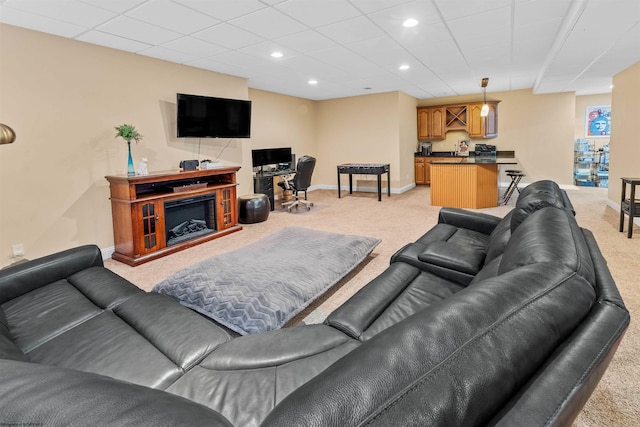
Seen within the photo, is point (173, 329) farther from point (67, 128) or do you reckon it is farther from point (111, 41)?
point (111, 41)

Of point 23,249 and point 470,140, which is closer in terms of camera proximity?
point 23,249

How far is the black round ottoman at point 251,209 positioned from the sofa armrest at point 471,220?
323cm

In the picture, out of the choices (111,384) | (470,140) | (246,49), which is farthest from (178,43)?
(470,140)

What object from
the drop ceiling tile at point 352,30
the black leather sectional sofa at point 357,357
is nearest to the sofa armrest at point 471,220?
the black leather sectional sofa at point 357,357

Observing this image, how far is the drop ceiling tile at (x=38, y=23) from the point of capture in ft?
10.2

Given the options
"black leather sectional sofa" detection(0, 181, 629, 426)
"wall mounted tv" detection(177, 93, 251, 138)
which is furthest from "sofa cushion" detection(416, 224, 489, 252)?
"wall mounted tv" detection(177, 93, 251, 138)

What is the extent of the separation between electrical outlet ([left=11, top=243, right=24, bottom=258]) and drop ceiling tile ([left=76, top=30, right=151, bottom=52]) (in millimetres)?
2319

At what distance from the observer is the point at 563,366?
0.66 m

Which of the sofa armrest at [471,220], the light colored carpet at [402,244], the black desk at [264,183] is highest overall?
the black desk at [264,183]

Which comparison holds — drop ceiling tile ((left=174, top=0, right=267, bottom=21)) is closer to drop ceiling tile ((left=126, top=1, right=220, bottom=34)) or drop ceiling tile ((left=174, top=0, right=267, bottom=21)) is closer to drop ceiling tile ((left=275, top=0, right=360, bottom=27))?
drop ceiling tile ((left=126, top=1, right=220, bottom=34))

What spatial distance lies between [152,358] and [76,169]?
347cm

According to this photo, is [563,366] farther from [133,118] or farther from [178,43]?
[133,118]

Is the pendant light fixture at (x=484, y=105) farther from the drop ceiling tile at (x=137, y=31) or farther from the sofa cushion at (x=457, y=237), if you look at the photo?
the drop ceiling tile at (x=137, y=31)

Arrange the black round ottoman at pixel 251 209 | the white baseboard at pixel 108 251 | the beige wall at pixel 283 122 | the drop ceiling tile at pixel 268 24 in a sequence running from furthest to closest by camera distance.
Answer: the beige wall at pixel 283 122 < the black round ottoman at pixel 251 209 < the white baseboard at pixel 108 251 < the drop ceiling tile at pixel 268 24
